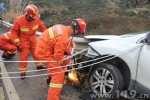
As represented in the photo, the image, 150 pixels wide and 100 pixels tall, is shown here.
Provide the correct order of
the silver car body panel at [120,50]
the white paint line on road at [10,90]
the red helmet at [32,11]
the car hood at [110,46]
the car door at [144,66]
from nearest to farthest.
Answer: the car door at [144,66] < the silver car body panel at [120,50] < the car hood at [110,46] < the white paint line on road at [10,90] < the red helmet at [32,11]

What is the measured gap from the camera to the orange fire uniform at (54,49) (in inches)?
121

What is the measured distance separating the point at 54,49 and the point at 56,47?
0.08 m

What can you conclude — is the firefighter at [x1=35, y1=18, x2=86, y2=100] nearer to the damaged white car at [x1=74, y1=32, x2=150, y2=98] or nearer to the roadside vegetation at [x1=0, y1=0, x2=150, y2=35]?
the damaged white car at [x1=74, y1=32, x2=150, y2=98]

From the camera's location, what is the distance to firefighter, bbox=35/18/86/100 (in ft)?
10.1

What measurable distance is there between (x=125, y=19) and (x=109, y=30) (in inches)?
62.0

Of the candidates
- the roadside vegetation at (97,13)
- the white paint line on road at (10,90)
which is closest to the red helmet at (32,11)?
the white paint line on road at (10,90)

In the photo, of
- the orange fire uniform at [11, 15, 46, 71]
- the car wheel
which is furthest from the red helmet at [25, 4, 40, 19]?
the car wheel

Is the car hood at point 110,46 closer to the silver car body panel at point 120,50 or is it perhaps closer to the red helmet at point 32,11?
the silver car body panel at point 120,50

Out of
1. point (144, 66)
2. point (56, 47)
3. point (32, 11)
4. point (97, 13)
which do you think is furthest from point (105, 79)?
point (97, 13)

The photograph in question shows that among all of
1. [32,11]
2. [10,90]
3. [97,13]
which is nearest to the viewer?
[10,90]

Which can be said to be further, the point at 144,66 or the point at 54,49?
the point at 54,49

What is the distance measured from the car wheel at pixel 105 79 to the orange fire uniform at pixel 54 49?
0.62 meters

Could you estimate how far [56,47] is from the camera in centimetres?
306

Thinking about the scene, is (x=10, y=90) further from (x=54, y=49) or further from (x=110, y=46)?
(x=110, y=46)
